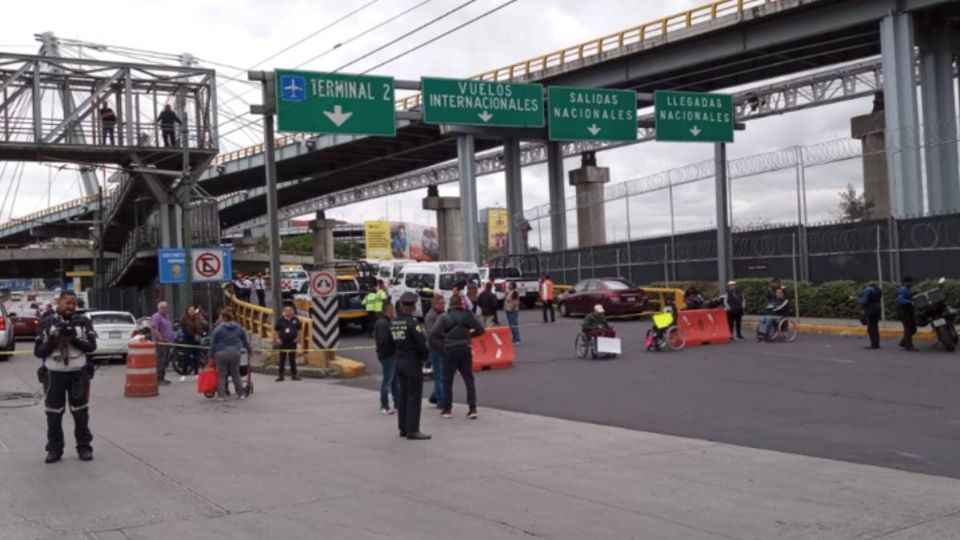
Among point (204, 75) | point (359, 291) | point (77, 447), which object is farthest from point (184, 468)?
point (204, 75)

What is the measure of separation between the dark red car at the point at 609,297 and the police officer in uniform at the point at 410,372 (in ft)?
61.9

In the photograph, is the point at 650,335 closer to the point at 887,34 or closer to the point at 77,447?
the point at 77,447

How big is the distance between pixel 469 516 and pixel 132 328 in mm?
21042

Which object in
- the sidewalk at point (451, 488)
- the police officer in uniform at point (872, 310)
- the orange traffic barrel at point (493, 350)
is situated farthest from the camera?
the police officer in uniform at point (872, 310)

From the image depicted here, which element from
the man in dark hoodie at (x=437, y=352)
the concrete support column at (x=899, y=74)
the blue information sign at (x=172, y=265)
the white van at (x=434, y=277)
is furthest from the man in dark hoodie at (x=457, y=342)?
the concrete support column at (x=899, y=74)

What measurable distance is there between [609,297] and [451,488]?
21989 millimetres

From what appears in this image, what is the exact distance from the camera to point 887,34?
3366cm

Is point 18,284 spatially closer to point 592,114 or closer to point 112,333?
point 112,333

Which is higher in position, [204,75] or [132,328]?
[204,75]

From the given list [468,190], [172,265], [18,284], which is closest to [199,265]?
[172,265]

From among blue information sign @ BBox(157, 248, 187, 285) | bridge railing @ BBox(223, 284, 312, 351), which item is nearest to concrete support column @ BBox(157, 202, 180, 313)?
blue information sign @ BBox(157, 248, 187, 285)

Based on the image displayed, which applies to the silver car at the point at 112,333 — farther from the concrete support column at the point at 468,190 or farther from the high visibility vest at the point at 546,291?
the concrete support column at the point at 468,190

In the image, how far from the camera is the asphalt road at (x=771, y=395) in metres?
10.5

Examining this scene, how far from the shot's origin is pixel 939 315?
18672 mm
